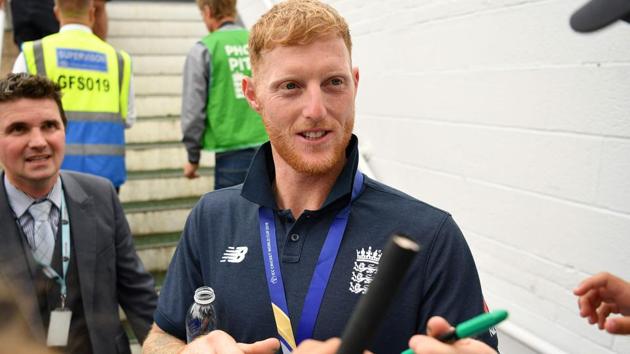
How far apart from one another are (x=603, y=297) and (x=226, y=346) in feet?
3.42

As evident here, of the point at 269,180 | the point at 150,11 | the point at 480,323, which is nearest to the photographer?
the point at 480,323

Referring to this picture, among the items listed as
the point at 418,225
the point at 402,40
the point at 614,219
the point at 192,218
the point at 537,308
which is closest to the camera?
the point at 418,225

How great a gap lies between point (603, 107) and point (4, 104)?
231 cm

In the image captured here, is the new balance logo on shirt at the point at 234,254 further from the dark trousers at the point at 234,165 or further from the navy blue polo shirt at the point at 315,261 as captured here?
the dark trousers at the point at 234,165

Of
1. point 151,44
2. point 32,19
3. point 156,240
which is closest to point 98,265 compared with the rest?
point 156,240

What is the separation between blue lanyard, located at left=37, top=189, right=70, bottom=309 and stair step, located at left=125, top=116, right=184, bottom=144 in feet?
7.80

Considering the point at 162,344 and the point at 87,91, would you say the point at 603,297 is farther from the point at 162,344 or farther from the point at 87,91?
the point at 87,91

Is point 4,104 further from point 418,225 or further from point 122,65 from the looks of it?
point 418,225

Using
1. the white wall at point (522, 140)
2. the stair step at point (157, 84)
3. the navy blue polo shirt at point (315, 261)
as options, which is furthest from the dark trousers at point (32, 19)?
the navy blue polo shirt at point (315, 261)

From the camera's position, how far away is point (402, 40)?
281 centimetres

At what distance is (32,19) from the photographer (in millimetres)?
4297

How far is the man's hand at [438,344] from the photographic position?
73cm

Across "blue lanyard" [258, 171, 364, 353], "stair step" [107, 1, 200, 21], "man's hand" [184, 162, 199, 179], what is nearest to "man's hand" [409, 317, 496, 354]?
"blue lanyard" [258, 171, 364, 353]

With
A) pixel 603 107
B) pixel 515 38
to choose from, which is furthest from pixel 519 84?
pixel 603 107
